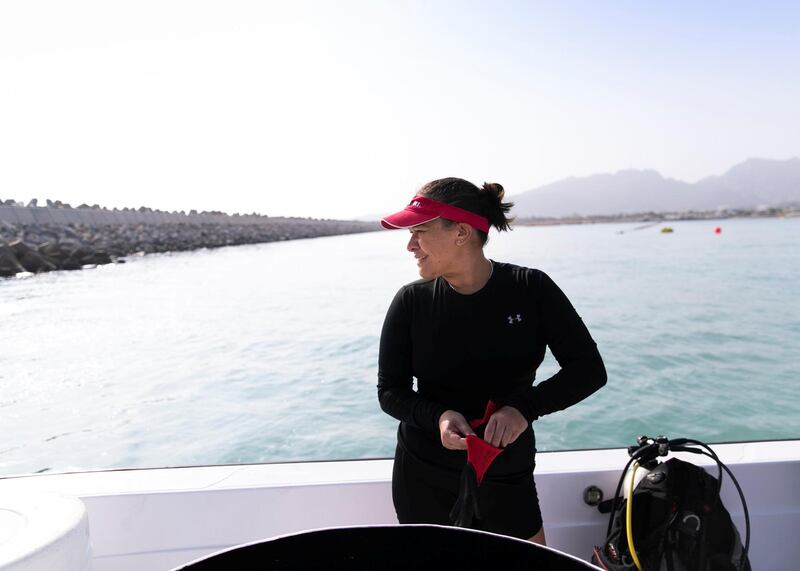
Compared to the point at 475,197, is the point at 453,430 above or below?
below

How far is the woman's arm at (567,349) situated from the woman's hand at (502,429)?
10 centimetres

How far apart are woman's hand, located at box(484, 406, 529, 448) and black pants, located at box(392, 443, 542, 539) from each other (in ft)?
0.46

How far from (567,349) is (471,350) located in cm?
17

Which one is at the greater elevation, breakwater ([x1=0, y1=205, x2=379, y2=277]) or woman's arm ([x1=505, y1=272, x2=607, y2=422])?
breakwater ([x1=0, y1=205, x2=379, y2=277])

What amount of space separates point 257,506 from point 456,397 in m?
0.55

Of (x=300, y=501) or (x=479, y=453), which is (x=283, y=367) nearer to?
(x=300, y=501)

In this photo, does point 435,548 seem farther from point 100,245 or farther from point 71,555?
point 100,245

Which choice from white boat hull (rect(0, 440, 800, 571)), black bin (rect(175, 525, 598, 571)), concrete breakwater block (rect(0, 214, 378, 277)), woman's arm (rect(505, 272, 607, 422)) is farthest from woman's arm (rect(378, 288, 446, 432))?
concrete breakwater block (rect(0, 214, 378, 277))

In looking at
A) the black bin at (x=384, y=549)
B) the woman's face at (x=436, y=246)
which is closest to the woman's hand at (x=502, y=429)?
the woman's face at (x=436, y=246)

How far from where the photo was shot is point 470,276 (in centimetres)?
101

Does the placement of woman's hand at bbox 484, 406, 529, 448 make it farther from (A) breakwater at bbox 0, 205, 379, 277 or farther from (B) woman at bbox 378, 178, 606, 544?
(A) breakwater at bbox 0, 205, 379, 277

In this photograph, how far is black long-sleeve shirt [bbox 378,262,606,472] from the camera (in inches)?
38.1

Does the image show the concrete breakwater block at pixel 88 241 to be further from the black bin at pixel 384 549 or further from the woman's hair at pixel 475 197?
the black bin at pixel 384 549

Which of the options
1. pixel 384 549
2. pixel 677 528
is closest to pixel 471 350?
pixel 384 549
